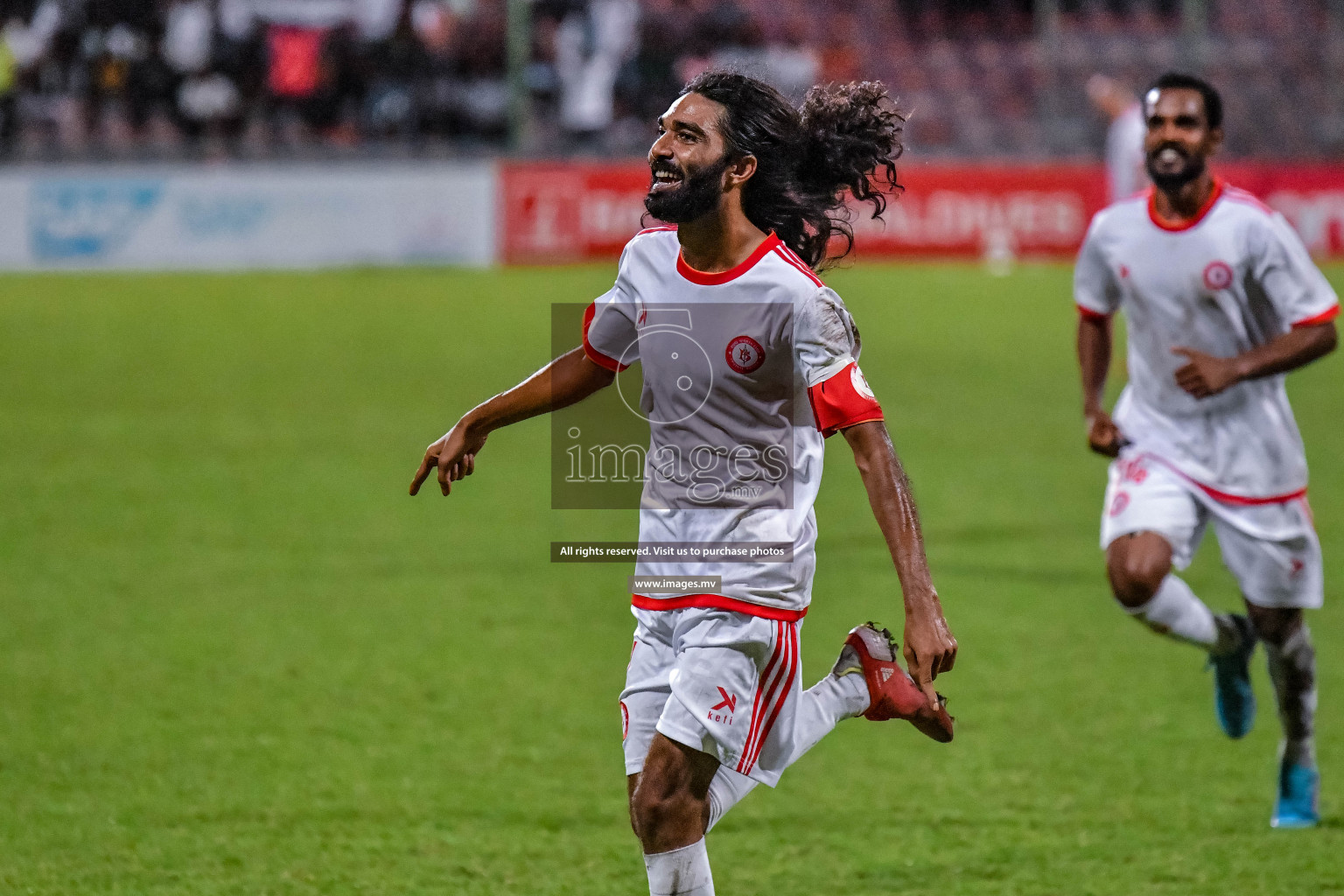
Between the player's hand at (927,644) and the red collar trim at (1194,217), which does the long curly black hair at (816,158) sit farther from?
the red collar trim at (1194,217)

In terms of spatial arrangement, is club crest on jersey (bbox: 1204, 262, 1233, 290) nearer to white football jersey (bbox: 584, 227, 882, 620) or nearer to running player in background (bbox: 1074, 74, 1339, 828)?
running player in background (bbox: 1074, 74, 1339, 828)

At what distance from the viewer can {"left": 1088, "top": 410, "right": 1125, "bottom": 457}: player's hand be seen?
18.8 ft

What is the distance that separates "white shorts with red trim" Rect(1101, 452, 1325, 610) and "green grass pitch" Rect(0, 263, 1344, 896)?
25.8 inches

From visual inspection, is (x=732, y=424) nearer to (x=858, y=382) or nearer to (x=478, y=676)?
(x=858, y=382)

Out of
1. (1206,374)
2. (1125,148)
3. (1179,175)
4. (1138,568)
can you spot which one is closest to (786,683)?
(1138,568)

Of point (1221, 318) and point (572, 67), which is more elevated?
point (1221, 318)

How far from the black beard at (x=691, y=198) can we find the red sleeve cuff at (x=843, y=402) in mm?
456

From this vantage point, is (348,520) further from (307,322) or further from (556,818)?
(307,322)

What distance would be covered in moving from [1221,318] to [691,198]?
8.15 ft

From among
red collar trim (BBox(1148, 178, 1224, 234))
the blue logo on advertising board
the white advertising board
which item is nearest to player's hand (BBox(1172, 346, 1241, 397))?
red collar trim (BBox(1148, 178, 1224, 234))

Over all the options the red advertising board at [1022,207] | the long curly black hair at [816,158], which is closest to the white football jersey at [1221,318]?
the long curly black hair at [816,158]

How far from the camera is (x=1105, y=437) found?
572 cm

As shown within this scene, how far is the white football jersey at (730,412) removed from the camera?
12.0ft

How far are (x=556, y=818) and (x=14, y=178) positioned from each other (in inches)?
650
